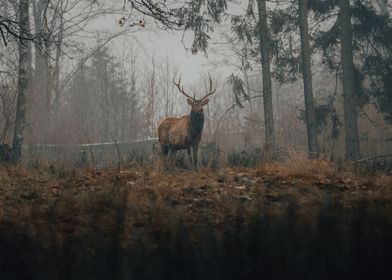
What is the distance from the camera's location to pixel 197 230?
4242 mm

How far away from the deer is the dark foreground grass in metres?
5.86

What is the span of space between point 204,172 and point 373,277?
3.75m

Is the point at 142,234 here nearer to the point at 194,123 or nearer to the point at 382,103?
the point at 194,123

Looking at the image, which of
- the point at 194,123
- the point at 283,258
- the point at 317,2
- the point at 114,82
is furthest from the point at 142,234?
the point at 114,82

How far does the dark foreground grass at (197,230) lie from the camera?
3664 mm

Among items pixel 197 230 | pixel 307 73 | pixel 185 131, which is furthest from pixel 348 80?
pixel 197 230

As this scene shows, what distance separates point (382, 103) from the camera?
17.0 m

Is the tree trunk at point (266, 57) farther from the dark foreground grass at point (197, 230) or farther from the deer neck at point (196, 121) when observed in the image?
the dark foreground grass at point (197, 230)

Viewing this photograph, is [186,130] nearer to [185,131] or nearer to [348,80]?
[185,131]

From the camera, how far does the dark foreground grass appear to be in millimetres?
3664

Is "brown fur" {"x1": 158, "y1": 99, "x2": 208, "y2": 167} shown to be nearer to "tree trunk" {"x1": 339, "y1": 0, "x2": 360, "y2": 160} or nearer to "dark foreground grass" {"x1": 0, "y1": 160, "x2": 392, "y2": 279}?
"dark foreground grass" {"x1": 0, "y1": 160, "x2": 392, "y2": 279}

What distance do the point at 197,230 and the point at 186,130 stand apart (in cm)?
790

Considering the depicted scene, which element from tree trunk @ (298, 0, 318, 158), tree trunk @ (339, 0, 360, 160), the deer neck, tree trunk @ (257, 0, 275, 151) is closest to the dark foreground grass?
the deer neck

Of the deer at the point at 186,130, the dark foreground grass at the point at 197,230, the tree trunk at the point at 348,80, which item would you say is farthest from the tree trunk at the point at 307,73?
the dark foreground grass at the point at 197,230
